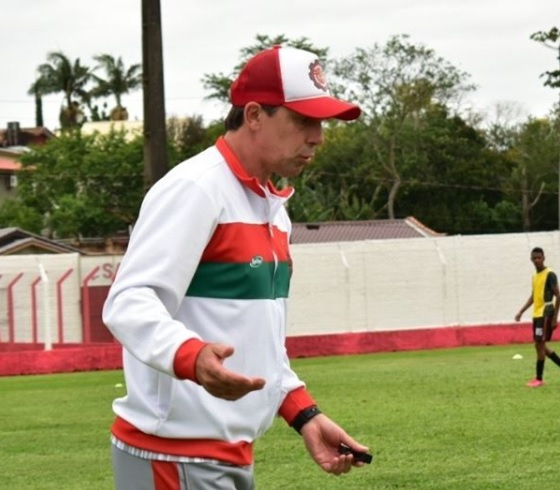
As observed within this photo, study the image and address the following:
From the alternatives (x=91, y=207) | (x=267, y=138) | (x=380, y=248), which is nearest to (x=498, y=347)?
(x=380, y=248)

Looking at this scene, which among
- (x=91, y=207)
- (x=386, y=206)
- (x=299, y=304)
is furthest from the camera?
(x=386, y=206)

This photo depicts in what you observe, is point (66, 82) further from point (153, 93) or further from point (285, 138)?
point (285, 138)

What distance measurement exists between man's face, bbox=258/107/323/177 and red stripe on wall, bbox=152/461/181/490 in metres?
0.90

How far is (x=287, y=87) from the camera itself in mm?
4562

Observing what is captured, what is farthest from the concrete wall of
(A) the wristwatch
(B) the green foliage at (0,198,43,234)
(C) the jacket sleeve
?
(B) the green foliage at (0,198,43,234)

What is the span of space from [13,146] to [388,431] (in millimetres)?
99861

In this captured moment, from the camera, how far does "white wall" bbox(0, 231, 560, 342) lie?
35.6 meters

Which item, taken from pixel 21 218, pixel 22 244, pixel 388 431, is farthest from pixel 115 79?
pixel 388 431

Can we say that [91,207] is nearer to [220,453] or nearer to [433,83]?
[433,83]

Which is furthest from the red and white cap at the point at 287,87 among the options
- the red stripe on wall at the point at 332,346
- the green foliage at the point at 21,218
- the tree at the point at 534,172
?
the tree at the point at 534,172

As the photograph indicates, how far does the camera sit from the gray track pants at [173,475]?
449 cm

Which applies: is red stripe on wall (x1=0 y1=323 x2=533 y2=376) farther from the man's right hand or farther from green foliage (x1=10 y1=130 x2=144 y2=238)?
green foliage (x1=10 y1=130 x2=144 y2=238)

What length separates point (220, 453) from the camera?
450 cm

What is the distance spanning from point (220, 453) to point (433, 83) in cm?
7829
